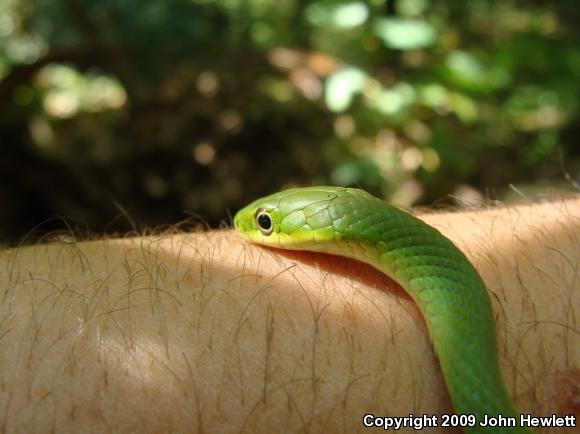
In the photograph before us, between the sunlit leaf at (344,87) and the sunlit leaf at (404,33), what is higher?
the sunlit leaf at (404,33)

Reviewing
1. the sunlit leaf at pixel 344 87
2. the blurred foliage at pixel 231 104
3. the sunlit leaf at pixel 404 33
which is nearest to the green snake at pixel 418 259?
the sunlit leaf at pixel 344 87

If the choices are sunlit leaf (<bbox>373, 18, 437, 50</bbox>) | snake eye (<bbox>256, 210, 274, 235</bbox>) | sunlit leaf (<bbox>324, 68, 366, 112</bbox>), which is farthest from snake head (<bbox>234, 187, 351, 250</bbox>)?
sunlit leaf (<bbox>373, 18, 437, 50</bbox>)

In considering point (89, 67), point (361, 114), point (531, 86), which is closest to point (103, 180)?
point (89, 67)

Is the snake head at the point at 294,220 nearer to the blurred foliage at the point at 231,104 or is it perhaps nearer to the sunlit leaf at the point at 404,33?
the sunlit leaf at the point at 404,33

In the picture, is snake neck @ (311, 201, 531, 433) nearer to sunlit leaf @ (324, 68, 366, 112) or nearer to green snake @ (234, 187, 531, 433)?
green snake @ (234, 187, 531, 433)

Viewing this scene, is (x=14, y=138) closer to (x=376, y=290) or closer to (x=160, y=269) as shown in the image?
(x=160, y=269)

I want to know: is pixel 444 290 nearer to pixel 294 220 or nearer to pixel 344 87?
pixel 294 220

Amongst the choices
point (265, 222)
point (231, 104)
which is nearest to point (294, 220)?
point (265, 222)
